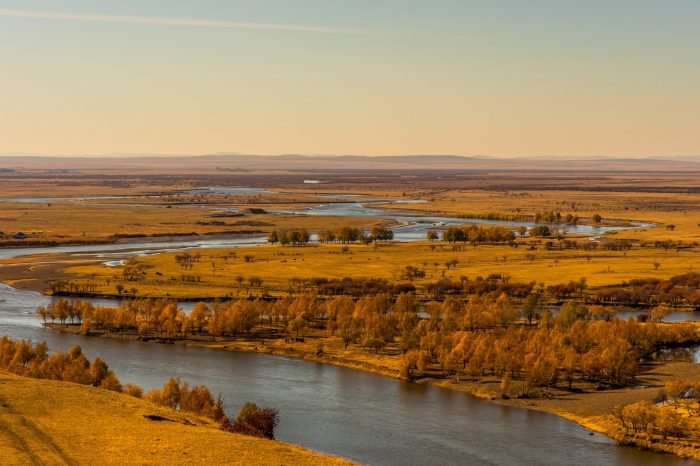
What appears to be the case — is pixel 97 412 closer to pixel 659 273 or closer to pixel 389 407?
pixel 389 407

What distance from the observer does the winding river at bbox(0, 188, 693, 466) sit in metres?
57.0

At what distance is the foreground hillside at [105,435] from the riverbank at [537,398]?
27805 mm

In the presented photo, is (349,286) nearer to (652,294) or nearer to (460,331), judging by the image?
(460,331)

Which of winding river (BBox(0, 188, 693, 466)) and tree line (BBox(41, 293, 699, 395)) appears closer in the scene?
winding river (BBox(0, 188, 693, 466))

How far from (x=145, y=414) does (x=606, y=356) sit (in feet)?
142

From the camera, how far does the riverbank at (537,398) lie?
6316cm

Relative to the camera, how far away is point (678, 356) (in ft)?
282

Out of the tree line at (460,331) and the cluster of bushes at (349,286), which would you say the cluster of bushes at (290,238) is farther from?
the tree line at (460,331)

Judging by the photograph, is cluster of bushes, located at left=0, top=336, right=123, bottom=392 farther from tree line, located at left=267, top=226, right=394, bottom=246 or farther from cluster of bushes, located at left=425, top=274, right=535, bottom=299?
tree line, located at left=267, top=226, right=394, bottom=246

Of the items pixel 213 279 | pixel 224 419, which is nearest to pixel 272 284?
pixel 213 279

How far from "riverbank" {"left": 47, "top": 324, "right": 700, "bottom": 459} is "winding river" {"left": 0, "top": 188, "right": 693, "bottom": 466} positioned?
1.18 meters

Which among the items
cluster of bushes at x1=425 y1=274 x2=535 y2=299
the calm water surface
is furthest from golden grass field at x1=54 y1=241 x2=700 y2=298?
the calm water surface

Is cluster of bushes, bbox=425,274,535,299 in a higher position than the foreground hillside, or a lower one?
lower

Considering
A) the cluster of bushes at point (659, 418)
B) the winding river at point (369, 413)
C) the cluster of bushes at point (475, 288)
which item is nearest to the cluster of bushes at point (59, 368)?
the winding river at point (369, 413)
